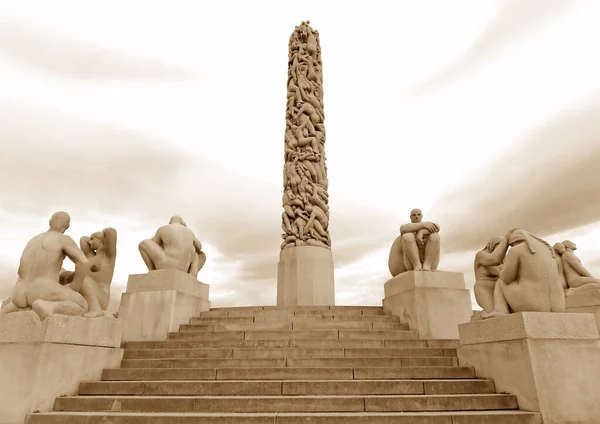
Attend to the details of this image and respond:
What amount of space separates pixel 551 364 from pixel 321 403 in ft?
10.2

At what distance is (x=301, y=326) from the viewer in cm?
808

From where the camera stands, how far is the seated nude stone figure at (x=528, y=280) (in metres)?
5.41

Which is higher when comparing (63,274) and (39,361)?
(63,274)

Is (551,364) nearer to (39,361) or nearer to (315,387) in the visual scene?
(315,387)

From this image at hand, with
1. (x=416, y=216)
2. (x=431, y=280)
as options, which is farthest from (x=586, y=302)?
(x=416, y=216)

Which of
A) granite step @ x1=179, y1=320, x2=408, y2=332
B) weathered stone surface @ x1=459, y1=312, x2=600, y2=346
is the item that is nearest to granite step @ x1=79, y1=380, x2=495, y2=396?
weathered stone surface @ x1=459, y1=312, x2=600, y2=346

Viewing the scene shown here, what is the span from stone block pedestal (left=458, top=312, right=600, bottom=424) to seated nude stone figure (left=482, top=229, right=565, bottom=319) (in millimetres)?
232

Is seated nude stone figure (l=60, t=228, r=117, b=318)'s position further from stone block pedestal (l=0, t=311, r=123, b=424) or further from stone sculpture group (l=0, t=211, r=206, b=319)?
stone block pedestal (l=0, t=311, r=123, b=424)

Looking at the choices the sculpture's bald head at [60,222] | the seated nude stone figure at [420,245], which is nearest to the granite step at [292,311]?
the seated nude stone figure at [420,245]

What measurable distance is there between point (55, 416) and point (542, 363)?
6.40 m

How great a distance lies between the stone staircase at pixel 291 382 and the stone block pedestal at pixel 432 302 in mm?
468

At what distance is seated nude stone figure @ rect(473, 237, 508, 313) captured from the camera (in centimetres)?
608

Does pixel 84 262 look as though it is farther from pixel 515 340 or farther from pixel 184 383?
pixel 515 340

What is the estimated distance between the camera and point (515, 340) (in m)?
5.21
